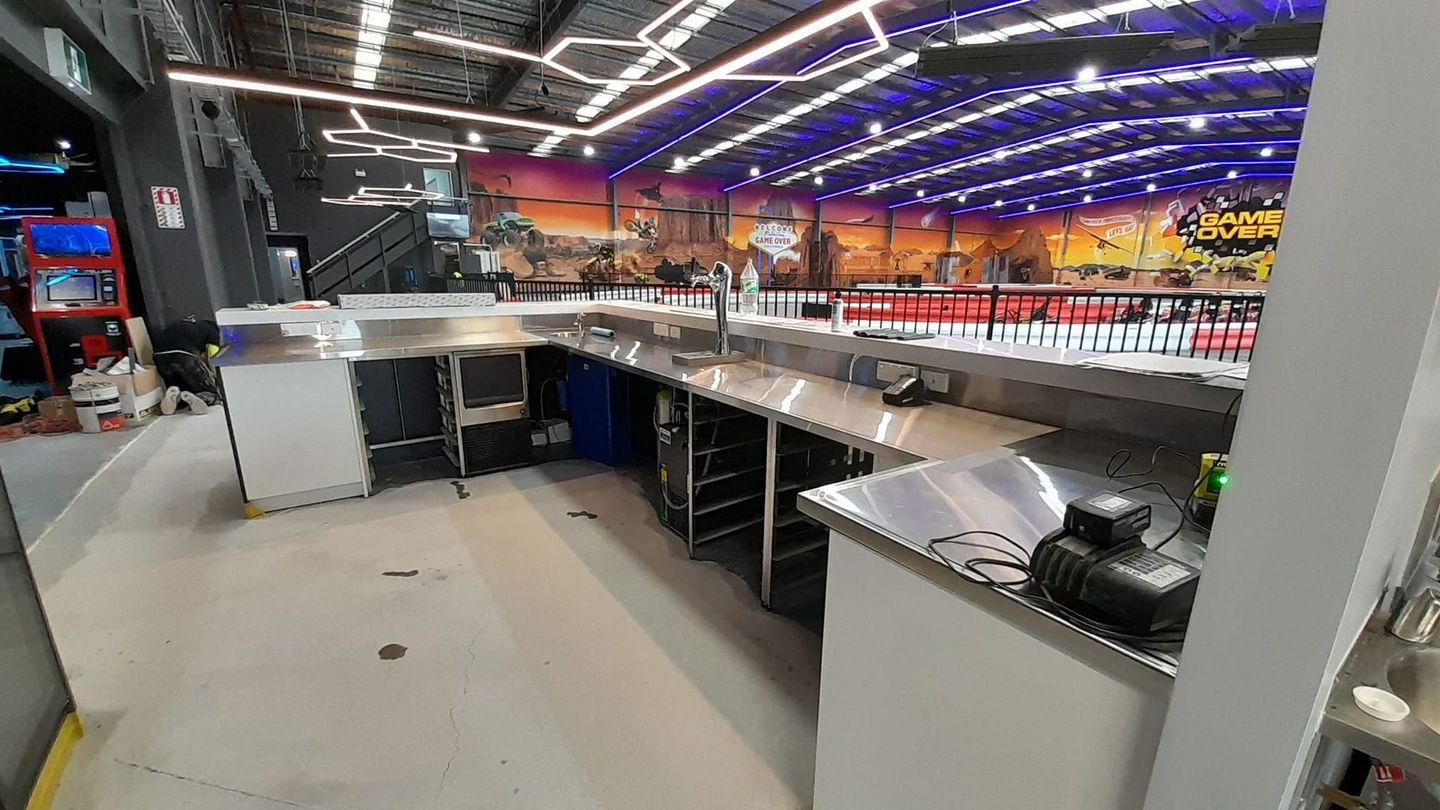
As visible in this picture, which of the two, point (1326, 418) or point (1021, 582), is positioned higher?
point (1326, 418)

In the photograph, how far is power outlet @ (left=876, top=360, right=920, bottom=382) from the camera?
7.38 ft

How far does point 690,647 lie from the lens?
2.18 metres

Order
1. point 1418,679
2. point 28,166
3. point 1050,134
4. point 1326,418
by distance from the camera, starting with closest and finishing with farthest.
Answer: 1. point 1326,418
2. point 1418,679
3. point 28,166
4. point 1050,134

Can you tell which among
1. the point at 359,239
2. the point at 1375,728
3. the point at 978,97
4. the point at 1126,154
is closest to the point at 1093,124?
the point at 978,97

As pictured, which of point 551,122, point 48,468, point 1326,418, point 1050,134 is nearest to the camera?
point 1326,418

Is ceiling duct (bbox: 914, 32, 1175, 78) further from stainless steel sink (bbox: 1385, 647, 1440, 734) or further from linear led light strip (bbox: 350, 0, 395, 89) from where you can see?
stainless steel sink (bbox: 1385, 647, 1440, 734)

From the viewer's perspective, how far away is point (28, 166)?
753cm

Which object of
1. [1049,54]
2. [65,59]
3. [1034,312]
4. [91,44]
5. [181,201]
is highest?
[1049,54]

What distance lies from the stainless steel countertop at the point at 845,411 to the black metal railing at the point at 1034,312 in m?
1.36

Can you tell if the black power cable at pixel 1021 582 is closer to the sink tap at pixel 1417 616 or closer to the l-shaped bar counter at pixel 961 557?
the l-shaped bar counter at pixel 961 557

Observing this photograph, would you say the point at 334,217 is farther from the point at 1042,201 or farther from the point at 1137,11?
the point at 1042,201

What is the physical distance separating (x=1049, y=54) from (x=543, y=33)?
5714 millimetres

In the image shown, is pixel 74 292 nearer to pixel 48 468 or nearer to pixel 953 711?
pixel 48 468

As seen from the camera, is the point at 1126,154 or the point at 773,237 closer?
the point at 1126,154
